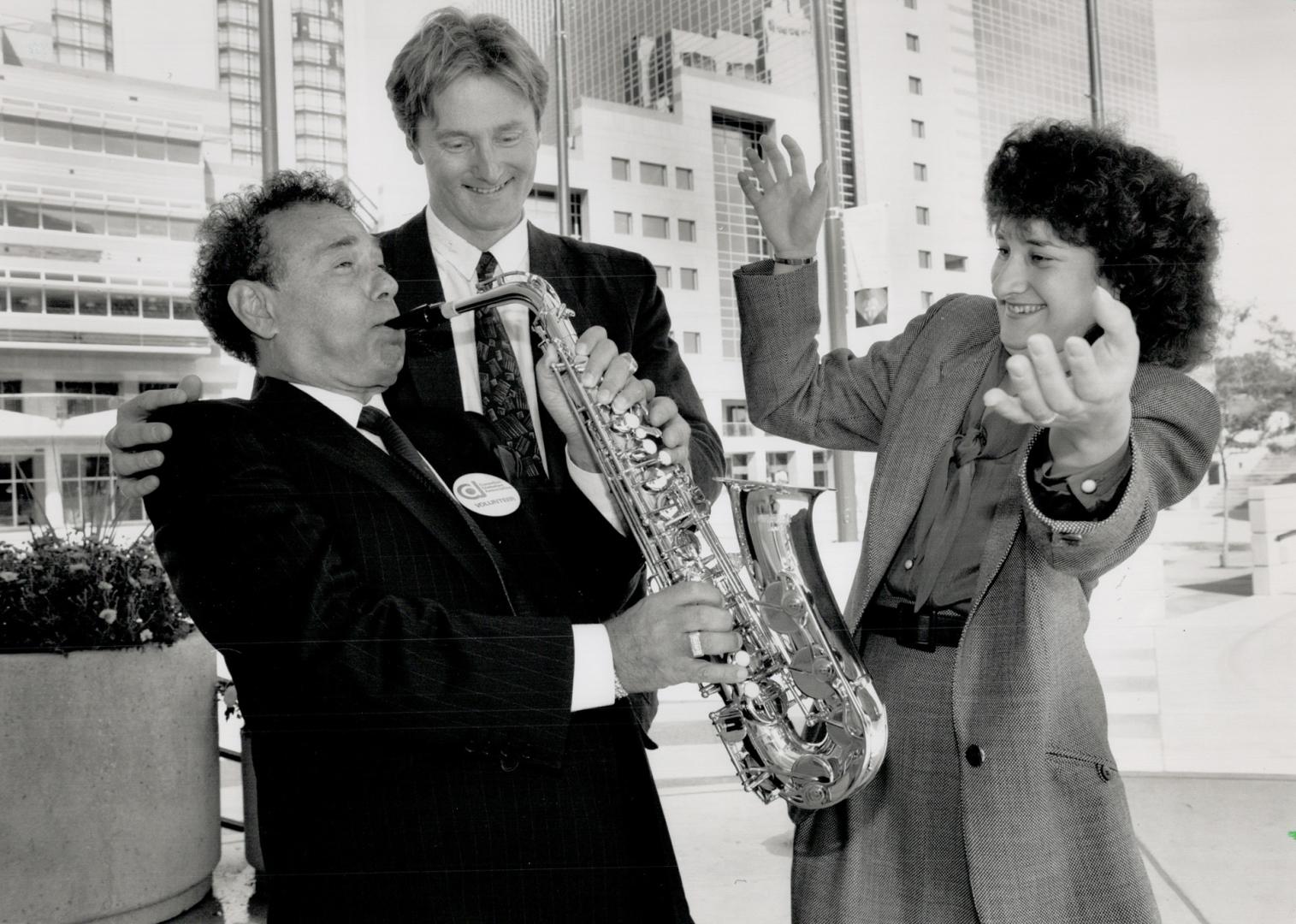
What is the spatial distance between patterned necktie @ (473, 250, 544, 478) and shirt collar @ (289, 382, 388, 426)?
25cm

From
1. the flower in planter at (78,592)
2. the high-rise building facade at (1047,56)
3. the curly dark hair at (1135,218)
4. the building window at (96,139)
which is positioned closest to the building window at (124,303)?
the building window at (96,139)

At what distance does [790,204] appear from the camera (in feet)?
4.38

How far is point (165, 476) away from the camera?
3.76 ft

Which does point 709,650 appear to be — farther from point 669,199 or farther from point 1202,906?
point 1202,906

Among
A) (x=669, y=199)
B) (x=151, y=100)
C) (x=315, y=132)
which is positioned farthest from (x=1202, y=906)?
(x=151, y=100)

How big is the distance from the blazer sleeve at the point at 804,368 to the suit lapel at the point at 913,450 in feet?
0.25

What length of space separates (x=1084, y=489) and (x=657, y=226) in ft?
3.73

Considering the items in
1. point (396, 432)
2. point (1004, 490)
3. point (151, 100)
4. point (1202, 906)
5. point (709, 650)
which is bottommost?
point (1202, 906)

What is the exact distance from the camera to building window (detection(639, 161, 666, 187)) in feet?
6.07

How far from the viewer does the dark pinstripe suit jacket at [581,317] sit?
4.90 ft

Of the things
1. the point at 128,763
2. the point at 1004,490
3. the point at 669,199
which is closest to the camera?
the point at 1004,490

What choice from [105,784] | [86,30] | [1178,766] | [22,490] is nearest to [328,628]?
[22,490]

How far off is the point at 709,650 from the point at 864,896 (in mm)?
427

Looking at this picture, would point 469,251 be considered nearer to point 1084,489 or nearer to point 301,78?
point 301,78
